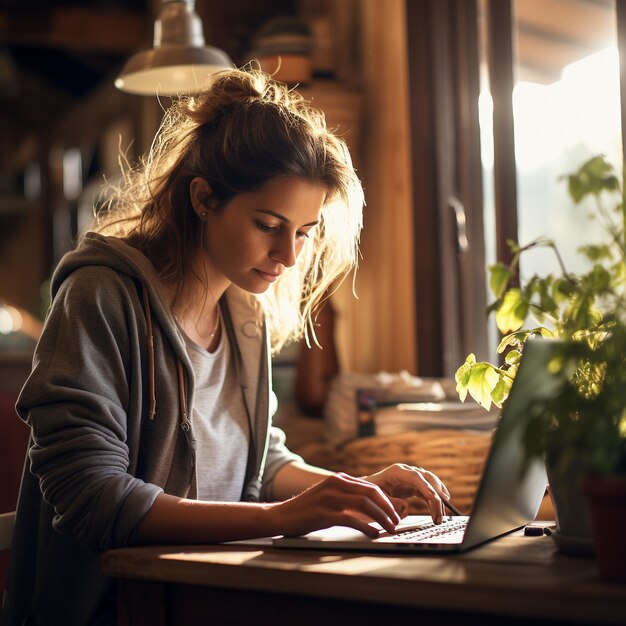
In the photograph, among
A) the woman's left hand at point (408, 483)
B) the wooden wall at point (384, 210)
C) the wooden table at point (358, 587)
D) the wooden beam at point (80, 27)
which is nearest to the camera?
the wooden table at point (358, 587)

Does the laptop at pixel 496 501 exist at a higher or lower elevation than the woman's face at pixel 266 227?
lower

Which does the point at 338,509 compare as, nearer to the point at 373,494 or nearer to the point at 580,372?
the point at 373,494

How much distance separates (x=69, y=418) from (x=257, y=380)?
1.67 ft

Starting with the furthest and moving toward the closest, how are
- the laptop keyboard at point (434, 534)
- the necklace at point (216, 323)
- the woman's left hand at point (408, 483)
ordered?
the necklace at point (216, 323) → the woman's left hand at point (408, 483) → the laptop keyboard at point (434, 534)

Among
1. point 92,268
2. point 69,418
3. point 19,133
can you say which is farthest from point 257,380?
point 19,133

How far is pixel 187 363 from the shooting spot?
1.45m

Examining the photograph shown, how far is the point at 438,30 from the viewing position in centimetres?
264

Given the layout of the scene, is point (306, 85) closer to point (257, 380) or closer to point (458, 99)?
point (458, 99)

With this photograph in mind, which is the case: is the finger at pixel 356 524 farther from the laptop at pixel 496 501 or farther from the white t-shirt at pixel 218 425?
the white t-shirt at pixel 218 425

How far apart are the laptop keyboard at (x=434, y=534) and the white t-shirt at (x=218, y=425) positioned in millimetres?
418

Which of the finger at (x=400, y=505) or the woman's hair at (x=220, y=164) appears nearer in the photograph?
the finger at (x=400, y=505)

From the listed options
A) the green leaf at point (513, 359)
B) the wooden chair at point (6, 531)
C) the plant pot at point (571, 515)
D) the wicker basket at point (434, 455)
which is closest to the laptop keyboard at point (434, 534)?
the plant pot at point (571, 515)

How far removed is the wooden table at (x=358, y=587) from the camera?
34.1 inches

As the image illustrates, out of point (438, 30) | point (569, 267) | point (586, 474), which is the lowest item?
point (586, 474)
